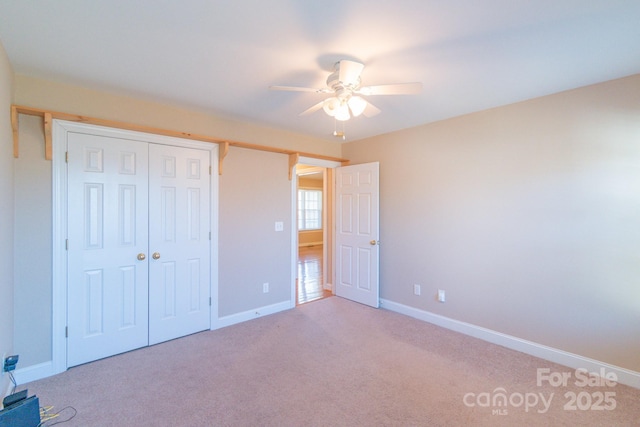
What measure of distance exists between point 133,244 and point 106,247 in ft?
0.69

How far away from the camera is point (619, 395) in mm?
2088

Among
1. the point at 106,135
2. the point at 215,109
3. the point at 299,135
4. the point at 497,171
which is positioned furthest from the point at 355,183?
the point at 106,135

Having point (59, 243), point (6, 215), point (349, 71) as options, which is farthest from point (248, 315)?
point (349, 71)

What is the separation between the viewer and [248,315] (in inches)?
137

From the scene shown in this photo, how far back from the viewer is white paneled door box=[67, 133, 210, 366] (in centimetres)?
244

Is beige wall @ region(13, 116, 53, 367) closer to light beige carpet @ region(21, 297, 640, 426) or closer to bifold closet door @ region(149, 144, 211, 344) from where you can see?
light beige carpet @ region(21, 297, 640, 426)

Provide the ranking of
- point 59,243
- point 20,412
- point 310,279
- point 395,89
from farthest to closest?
point 310,279 < point 59,243 < point 395,89 < point 20,412

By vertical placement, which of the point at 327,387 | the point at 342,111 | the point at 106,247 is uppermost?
the point at 342,111

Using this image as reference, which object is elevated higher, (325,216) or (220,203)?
(220,203)

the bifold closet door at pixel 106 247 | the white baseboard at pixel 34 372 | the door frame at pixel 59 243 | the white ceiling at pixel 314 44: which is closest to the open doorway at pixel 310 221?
the bifold closet door at pixel 106 247

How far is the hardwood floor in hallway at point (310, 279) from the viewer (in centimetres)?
444

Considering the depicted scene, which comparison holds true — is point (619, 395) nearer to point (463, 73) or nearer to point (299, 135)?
point (463, 73)

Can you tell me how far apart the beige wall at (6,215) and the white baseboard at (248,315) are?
1637mm

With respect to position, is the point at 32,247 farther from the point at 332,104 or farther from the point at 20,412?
the point at 332,104
